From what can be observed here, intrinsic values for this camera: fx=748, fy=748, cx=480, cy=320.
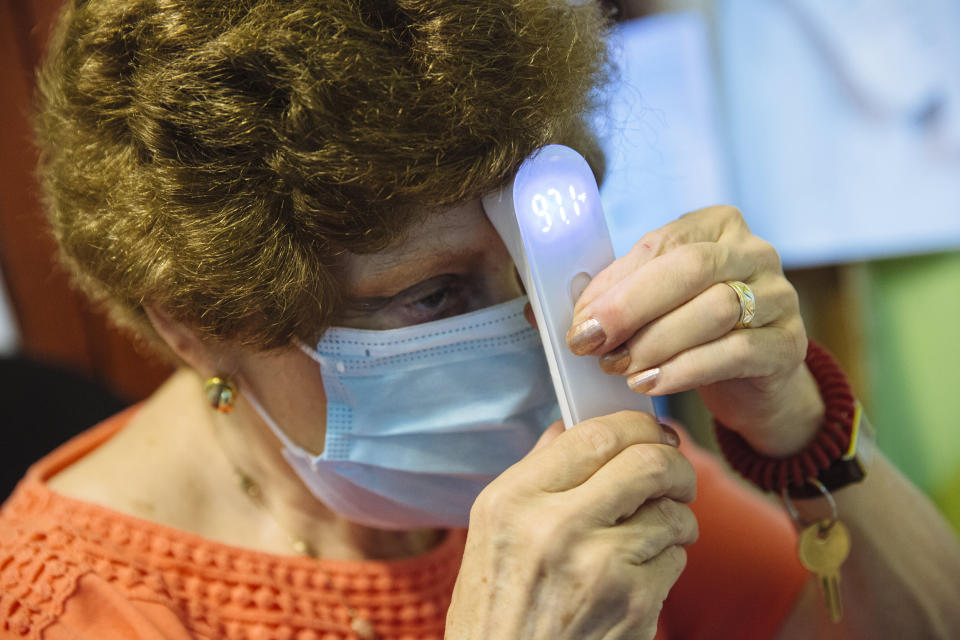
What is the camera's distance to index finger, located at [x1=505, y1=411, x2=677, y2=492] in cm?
72

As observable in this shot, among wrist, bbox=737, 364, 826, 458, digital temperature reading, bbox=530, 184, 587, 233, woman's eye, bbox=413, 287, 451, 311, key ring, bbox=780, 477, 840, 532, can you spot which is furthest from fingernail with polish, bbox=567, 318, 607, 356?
key ring, bbox=780, 477, 840, 532

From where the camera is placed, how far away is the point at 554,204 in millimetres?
768

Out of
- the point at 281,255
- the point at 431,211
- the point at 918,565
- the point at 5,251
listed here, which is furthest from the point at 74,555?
the point at 5,251

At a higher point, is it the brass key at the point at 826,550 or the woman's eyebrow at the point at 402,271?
the woman's eyebrow at the point at 402,271

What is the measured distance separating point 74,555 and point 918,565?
115cm

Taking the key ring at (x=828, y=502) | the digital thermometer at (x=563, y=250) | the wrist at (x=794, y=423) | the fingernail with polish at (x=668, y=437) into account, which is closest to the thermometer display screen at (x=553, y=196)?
the digital thermometer at (x=563, y=250)

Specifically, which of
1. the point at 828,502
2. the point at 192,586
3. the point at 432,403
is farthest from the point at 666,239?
the point at 192,586

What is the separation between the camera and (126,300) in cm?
91

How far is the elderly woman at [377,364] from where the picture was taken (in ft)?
2.37

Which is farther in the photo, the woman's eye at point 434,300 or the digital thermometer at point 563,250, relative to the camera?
the woman's eye at point 434,300

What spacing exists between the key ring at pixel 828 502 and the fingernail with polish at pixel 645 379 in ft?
1.28

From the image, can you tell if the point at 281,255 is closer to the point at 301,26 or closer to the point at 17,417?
the point at 301,26

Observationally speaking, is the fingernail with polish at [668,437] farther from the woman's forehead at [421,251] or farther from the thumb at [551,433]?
the woman's forehead at [421,251]

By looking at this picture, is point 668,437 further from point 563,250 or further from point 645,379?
point 563,250
